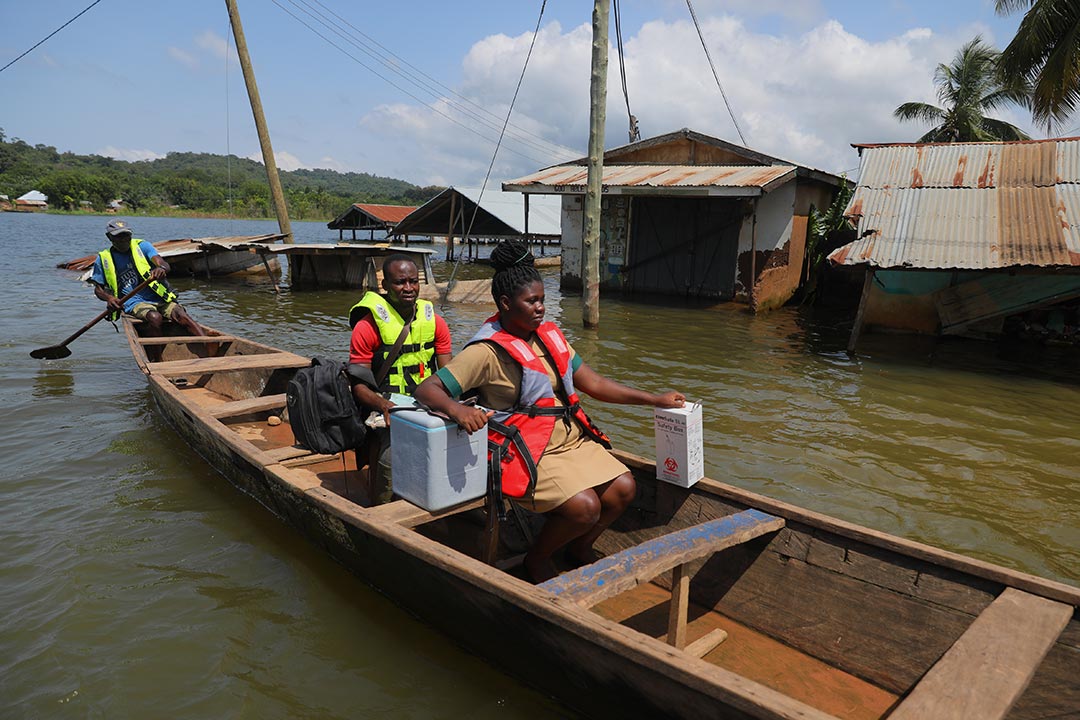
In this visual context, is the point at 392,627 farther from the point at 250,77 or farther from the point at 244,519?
the point at 250,77

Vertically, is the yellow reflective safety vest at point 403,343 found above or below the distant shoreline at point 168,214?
below

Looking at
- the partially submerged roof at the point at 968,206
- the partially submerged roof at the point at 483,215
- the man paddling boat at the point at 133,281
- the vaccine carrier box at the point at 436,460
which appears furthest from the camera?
the partially submerged roof at the point at 483,215

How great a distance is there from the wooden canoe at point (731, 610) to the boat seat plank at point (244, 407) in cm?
130

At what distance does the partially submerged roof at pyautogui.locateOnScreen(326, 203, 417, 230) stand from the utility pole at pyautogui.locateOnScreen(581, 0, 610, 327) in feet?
60.7

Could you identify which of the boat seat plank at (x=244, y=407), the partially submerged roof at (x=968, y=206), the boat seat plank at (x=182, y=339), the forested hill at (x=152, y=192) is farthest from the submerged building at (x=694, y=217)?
the forested hill at (x=152, y=192)

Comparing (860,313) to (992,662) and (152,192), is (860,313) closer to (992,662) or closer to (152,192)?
(992,662)

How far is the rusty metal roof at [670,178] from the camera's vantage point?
1259 centimetres

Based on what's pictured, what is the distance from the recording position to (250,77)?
1596cm

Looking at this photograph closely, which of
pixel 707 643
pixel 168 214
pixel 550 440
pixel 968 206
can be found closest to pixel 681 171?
pixel 968 206

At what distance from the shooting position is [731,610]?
11.6 ft

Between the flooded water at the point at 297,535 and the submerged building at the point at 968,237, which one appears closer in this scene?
the flooded water at the point at 297,535

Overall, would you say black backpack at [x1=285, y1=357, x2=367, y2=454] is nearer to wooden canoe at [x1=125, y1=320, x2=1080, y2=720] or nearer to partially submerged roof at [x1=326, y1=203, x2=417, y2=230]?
wooden canoe at [x1=125, y1=320, x2=1080, y2=720]

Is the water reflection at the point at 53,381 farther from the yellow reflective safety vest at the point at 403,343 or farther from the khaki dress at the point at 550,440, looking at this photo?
the khaki dress at the point at 550,440

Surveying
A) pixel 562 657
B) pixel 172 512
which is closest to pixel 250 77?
pixel 172 512
